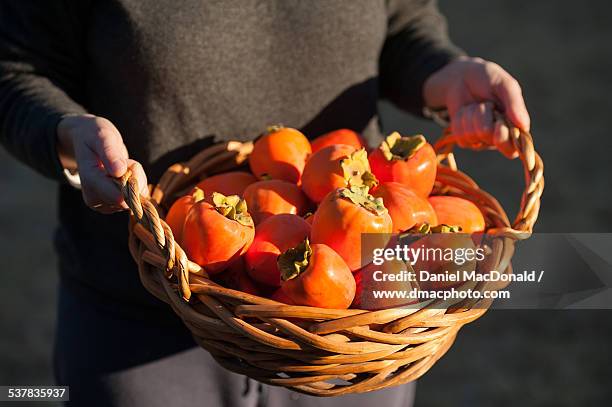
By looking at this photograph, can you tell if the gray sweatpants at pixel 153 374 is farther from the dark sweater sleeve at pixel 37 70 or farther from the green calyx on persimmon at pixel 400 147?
the green calyx on persimmon at pixel 400 147

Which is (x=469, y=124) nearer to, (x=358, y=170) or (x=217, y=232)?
(x=358, y=170)

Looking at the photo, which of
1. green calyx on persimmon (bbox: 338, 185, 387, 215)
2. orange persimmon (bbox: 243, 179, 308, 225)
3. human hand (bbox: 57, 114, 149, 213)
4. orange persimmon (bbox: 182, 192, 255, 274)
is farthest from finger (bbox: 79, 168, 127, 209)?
green calyx on persimmon (bbox: 338, 185, 387, 215)

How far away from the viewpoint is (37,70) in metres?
1.30

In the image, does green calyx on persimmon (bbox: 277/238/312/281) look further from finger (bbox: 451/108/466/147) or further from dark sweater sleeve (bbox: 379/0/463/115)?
dark sweater sleeve (bbox: 379/0/463/115)

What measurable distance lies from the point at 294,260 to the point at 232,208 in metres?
0.13

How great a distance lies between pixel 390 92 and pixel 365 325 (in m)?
0.81

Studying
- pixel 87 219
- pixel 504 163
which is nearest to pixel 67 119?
pixel 87 219

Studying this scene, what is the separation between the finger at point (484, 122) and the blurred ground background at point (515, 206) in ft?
4.18

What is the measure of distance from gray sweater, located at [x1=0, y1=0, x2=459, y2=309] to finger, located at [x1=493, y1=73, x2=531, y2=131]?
0.27 meters

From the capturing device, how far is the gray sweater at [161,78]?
1262 mm

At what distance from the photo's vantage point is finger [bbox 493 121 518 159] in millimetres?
1284

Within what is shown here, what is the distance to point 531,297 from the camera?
1.39m

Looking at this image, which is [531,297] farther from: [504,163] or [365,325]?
[504,163]

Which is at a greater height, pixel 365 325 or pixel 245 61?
pixel 245 61
